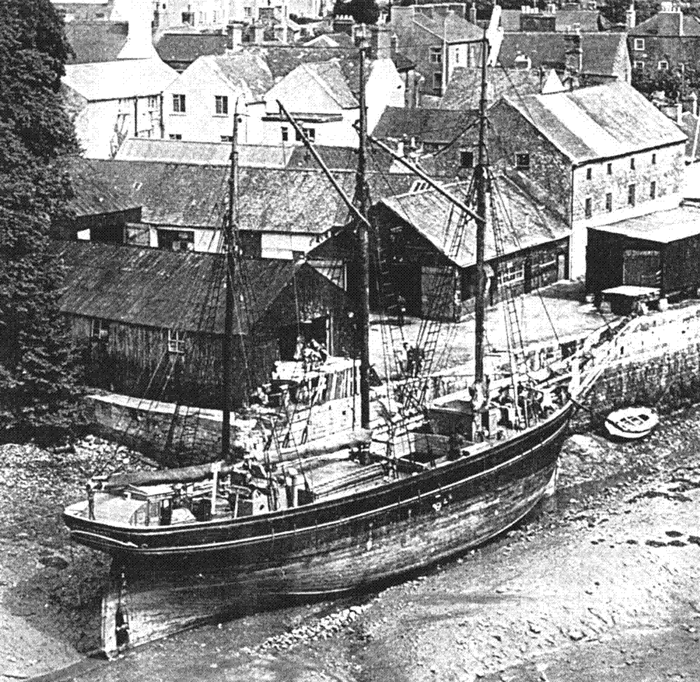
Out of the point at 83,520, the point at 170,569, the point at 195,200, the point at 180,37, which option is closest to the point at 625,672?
the point at 170,569

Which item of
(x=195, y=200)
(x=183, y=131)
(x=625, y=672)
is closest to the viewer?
(x=625, y=672)

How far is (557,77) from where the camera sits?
7731 cm

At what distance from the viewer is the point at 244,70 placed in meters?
77.4

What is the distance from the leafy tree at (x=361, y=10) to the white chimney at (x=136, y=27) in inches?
975

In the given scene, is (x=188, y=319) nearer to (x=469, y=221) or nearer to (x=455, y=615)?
(x=455, y=615)

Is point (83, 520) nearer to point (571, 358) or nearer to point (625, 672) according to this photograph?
point (625, 672)

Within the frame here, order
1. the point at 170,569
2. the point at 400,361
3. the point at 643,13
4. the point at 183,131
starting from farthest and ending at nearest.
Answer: the point at 643,13
the point at 183,131
the point at 400,361
the point at 170,569

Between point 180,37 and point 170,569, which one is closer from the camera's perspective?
point 170,569

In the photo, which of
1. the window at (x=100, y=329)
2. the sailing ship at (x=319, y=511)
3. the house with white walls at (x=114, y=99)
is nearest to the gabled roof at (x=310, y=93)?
the house with white walls at (x=114, y=99)

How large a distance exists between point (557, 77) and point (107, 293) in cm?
4024

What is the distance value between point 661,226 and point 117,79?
3430 centimetres

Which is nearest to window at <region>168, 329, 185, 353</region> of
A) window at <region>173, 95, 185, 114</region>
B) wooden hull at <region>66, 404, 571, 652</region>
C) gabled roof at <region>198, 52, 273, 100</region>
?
wooden hull at <region>66, 404, 571, 652</region>

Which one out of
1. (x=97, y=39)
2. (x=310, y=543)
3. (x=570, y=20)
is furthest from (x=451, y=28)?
(x=310, y=543)

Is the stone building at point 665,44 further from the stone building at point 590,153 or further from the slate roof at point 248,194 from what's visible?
the slate roof at point 248,194
